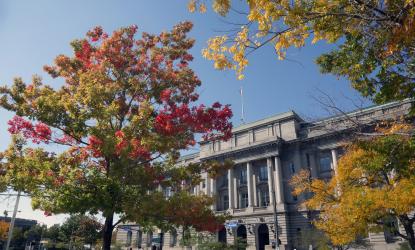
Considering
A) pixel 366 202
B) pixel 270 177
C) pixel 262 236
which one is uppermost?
pixel 270 177

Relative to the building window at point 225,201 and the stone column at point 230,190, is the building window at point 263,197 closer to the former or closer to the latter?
the stone column at point 230,190

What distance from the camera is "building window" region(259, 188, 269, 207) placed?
153ft

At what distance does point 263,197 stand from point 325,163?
33.6ft

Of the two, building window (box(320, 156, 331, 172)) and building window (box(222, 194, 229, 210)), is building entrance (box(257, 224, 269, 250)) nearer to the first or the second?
building window (box(222, 194, 229, 210))

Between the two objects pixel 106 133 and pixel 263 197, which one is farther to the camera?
pixel 263 197

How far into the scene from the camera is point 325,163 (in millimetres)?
43625

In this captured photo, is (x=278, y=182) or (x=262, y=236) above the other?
(x=278, y=182)

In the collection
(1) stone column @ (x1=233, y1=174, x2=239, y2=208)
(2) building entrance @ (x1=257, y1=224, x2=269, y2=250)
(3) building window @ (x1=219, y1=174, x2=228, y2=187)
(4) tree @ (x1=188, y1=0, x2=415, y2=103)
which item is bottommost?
(2) building entrance @ (x1=257, y1=224, x2=269, y2=250)

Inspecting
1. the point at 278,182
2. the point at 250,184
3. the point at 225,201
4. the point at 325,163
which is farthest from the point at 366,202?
the point at 225,201

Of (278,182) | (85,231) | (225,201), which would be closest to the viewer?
(278,182)

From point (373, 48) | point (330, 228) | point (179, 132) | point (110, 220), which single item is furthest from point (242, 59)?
point (330, 228)

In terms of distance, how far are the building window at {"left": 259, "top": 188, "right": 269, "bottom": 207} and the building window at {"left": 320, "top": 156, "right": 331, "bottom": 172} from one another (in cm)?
872

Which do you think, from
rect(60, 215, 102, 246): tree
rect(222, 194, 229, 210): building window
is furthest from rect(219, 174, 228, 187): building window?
rect(60, 215, 102, 246): tree

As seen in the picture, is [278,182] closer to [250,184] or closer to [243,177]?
[250,184]
